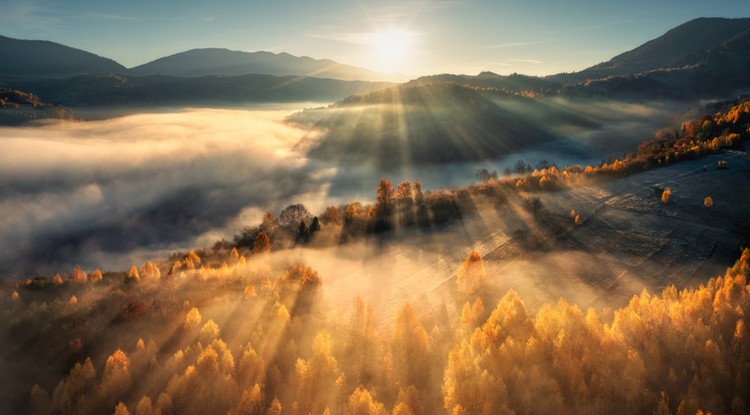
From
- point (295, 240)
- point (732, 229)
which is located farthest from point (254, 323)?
point (732, 229)

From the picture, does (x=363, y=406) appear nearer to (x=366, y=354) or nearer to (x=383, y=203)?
(x=366, y=354)

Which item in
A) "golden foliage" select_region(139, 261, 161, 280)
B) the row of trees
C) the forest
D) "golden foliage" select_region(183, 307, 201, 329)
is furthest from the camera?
"golden foliage" select_region(139, 261, 161, 280)

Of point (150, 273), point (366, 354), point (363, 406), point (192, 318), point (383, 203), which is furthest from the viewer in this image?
point (383, 203)

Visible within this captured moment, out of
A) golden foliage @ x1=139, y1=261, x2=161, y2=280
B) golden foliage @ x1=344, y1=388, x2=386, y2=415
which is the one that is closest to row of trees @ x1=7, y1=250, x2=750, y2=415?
golden foliage @ x1=344, y1=388, x2=386, y2=415

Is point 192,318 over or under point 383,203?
over

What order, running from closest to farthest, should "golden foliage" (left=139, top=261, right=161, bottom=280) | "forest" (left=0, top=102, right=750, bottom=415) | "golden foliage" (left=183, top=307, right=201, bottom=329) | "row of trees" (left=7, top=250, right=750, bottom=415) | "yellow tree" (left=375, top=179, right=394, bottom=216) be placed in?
1. "row of trees" (left=7, top=250, right=750, bottom=415)
2. "forest" (left=0, top=102, right=750, bottom=415)
3. "golden foliage" (left=183, top=307, right=201, bottom=329)
4. "golden foliage" (left=139, top=261, right=161, bottom=280)
5. "yellow tree" (left=375, top=179, right=394, bottom=216)

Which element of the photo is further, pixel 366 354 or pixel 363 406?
pixel 366 354

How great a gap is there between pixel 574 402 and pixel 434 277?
16.5 meters

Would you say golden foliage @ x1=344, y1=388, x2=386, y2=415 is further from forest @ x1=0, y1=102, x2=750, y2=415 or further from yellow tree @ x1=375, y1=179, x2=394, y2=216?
yellow tree @ x1=375, y1=179, x2=394, y2=216

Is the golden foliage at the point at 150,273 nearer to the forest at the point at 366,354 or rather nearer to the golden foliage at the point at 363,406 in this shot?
the forest at the point at 366,354

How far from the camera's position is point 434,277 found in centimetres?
3025

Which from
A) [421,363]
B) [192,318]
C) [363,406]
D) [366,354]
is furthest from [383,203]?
[363,406]

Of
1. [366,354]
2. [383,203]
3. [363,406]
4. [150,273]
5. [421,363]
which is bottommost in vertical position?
[150,273]

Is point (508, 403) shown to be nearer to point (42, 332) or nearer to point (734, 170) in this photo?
point (42, 332)
